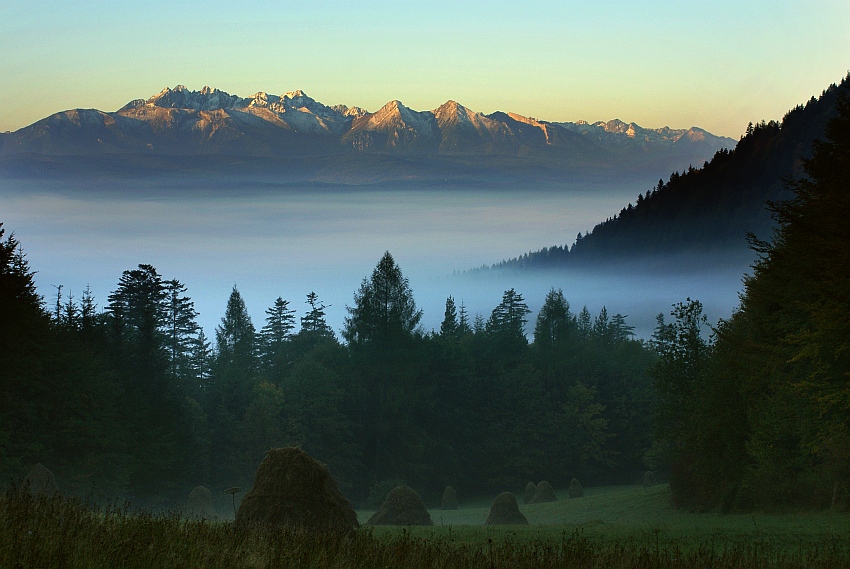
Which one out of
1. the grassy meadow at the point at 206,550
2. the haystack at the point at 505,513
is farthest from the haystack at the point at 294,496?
the haystack at the point at 505,513

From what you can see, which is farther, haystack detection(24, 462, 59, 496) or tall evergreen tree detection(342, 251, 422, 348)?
tall evergreen tree detection(342, 251, 422, 348)

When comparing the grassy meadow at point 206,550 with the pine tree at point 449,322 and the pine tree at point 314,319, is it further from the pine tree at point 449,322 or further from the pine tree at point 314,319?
the pine tree at point 314,319

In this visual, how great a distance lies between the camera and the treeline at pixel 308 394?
53344 millimetres

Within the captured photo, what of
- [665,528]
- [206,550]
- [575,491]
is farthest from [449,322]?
Result: [206,550]

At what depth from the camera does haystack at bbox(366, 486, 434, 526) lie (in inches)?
1772

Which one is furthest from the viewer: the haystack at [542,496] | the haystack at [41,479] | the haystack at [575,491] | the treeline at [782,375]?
the haystack at [575,491]

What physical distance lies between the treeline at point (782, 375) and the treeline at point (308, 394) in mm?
36380

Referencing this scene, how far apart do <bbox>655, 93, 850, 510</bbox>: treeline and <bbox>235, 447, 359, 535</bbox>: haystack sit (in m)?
18.8

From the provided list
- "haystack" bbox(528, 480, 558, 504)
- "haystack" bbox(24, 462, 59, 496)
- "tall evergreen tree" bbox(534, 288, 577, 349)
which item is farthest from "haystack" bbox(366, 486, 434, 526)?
"tall evergreen tree" bbox(534, 288, 577, 349)

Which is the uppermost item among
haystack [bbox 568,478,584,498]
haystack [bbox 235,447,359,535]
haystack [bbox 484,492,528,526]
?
haystack [bbox 235,447,359,535]

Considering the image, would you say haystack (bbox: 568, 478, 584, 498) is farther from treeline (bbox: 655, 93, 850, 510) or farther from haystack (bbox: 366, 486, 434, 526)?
haystack (bbox: 366, 486, 434, 526)

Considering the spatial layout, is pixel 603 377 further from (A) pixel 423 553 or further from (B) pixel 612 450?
(A) pixel 423 553

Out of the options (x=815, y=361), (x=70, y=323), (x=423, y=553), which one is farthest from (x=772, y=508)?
(x=70, y=323)

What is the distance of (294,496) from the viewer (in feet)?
87.9
